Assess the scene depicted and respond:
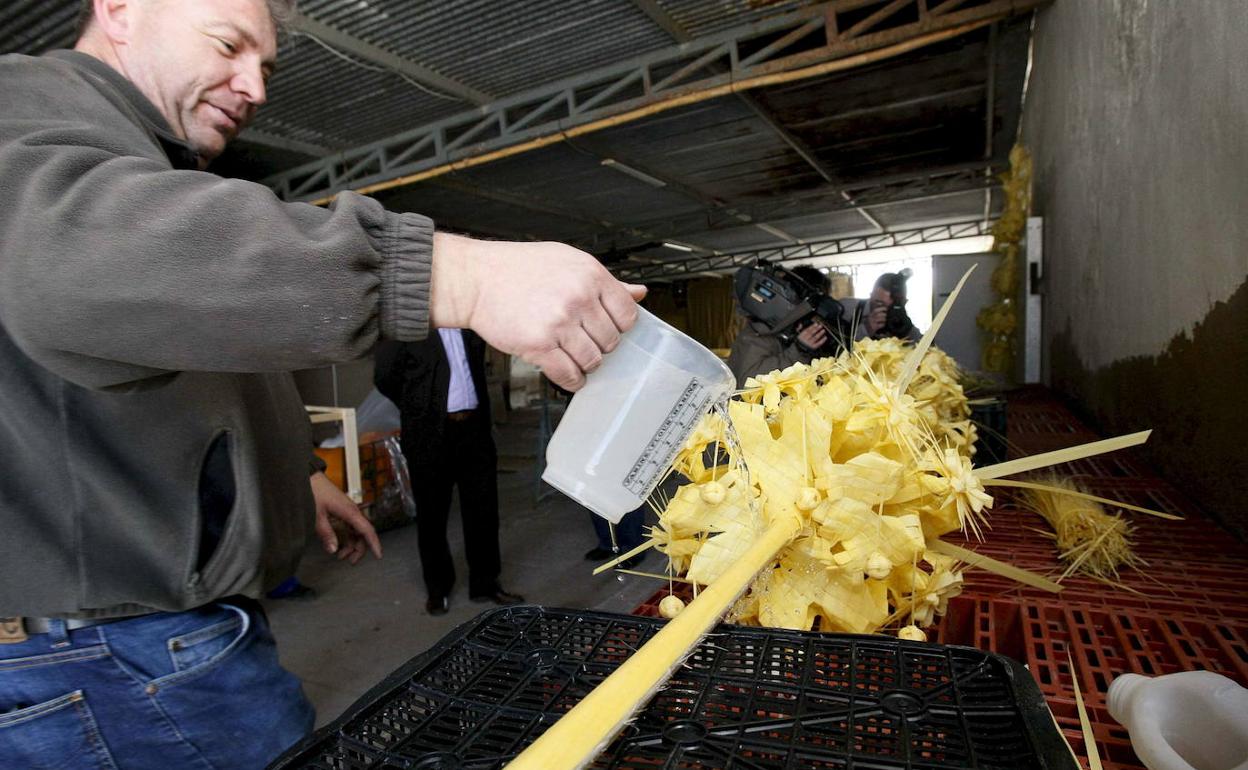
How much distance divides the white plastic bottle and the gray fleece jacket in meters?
0.90

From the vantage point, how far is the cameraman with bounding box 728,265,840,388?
3203 millimetres

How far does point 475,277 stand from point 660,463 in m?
0.34

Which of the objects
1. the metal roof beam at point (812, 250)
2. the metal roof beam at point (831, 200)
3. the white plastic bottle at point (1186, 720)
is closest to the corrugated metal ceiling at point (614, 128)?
the metal roof beam at point (831, 200)

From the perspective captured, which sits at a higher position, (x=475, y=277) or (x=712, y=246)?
(x=712, y=246)

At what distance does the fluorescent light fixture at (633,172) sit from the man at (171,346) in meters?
6.23

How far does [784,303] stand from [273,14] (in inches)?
96.9

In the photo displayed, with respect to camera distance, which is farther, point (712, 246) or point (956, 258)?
point (712, 246)

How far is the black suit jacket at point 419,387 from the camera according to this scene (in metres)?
4.14

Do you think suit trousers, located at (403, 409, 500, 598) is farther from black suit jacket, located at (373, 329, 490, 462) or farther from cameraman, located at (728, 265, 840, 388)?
cameraman, located at (728, 265, 840, 388)

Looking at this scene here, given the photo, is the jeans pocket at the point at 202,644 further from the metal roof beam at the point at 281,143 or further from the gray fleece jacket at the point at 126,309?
the metal roof beam at the point at 281,143

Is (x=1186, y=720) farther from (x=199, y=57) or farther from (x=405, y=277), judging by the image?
(x=199, y=57)

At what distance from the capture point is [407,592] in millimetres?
4668

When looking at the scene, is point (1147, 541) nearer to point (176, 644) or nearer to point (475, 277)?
point (475, 277)

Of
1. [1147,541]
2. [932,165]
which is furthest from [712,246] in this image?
[1147,541]
